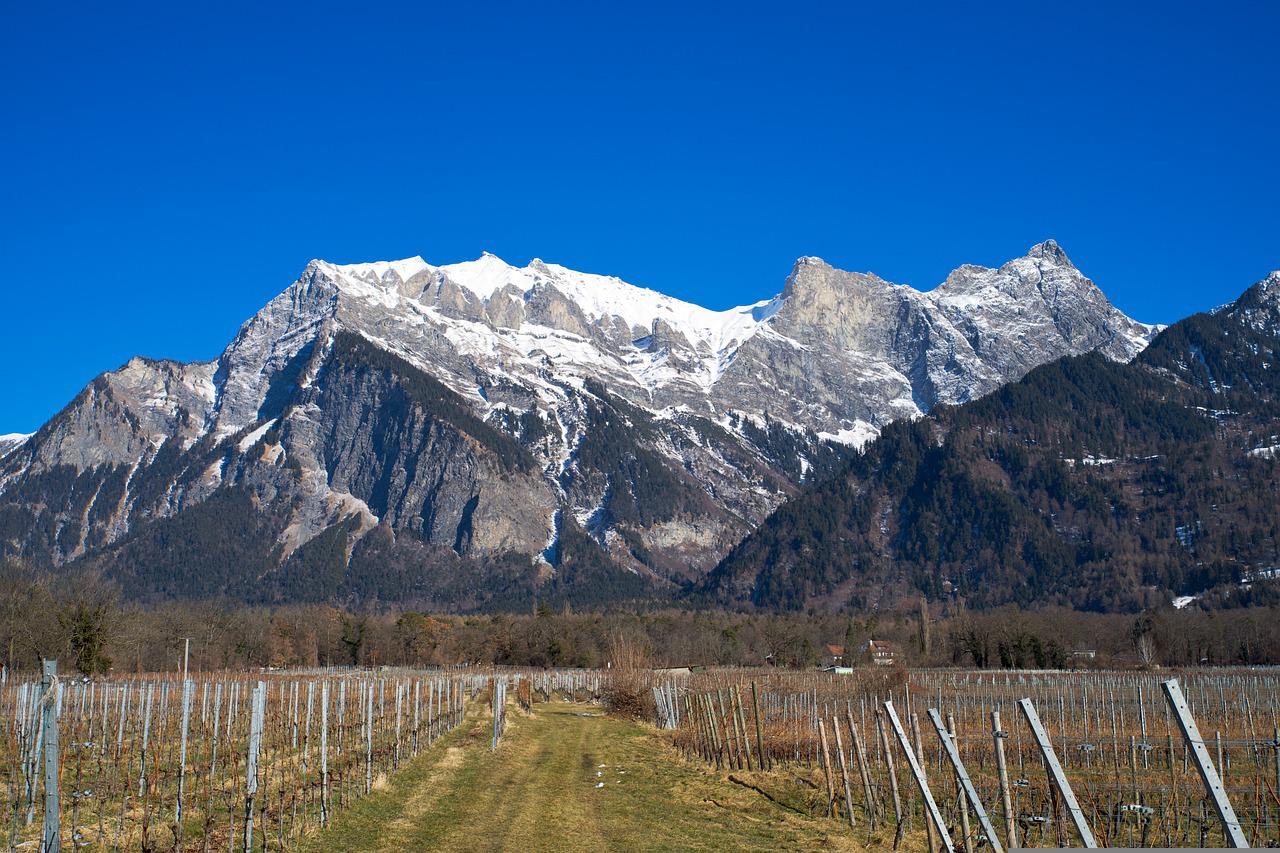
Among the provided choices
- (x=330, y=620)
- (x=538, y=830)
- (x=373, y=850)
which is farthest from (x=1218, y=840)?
(x=330, y=620)

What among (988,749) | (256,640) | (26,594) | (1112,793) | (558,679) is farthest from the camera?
(256,640)

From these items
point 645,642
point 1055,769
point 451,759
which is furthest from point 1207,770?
point 645,642

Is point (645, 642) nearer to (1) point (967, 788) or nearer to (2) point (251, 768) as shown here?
(2) point (251, 768)

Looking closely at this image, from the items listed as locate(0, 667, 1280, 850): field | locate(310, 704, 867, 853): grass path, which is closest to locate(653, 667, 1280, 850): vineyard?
locate(0, 667, 1280, 850): field

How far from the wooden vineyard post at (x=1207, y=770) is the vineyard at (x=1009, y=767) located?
0.03 meters

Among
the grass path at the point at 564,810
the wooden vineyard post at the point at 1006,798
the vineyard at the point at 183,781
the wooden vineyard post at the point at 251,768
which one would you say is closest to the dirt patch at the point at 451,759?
the grass path at the point at 564,810

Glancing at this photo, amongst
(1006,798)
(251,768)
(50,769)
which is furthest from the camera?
(251,768)

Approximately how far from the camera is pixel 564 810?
2939 cm

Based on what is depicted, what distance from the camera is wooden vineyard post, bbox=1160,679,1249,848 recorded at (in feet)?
40.2

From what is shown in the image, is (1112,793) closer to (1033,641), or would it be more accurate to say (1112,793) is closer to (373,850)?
(373,850)

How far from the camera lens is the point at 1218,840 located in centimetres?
2567

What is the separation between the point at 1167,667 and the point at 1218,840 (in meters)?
131

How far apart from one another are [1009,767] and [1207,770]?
31.4m

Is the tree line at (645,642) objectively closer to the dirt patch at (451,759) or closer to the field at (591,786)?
the field at (591,786)
